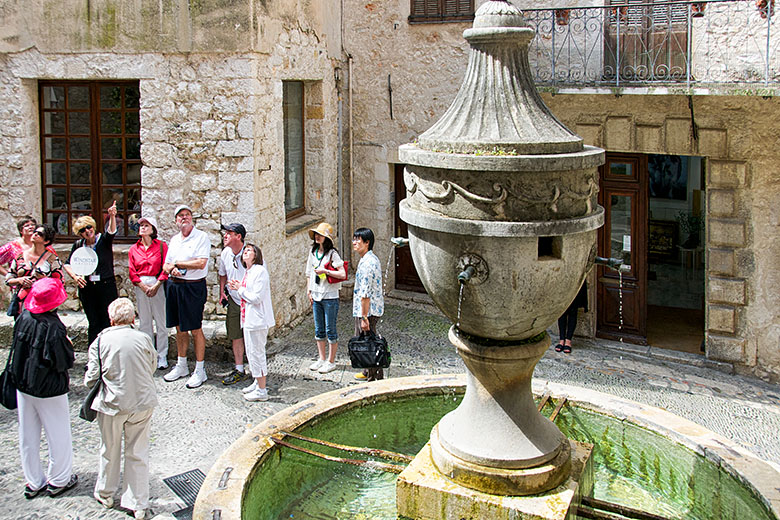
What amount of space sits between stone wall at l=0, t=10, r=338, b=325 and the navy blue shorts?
0.96 m

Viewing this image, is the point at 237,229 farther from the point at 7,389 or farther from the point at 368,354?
the point at 7,389

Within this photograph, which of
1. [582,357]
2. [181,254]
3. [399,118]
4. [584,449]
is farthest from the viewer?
[399,118]

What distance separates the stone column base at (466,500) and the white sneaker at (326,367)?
4.14 metres

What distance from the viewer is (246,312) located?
840 cm

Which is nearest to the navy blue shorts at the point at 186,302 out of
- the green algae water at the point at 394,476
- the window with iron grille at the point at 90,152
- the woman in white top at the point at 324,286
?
the woman in white top at the point at 324,286

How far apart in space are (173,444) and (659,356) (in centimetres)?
557

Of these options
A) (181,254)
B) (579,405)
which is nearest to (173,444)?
(181,254)

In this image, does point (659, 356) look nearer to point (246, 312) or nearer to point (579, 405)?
point (579, 405)

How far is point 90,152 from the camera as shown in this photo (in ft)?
34.0

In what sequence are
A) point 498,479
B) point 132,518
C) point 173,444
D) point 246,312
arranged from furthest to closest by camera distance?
1. point 246,312
2. point 173,444
3. point 132,518
4. point 498,479

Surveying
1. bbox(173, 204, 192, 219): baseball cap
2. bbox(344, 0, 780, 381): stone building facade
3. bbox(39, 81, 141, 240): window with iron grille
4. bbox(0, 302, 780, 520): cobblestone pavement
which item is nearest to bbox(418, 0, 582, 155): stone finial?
bbox(0, 302, 780, 520): cobblestone pavement

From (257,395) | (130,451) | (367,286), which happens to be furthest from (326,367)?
(130,451)

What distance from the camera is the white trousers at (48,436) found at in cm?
656

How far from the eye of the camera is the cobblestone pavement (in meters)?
6.84
